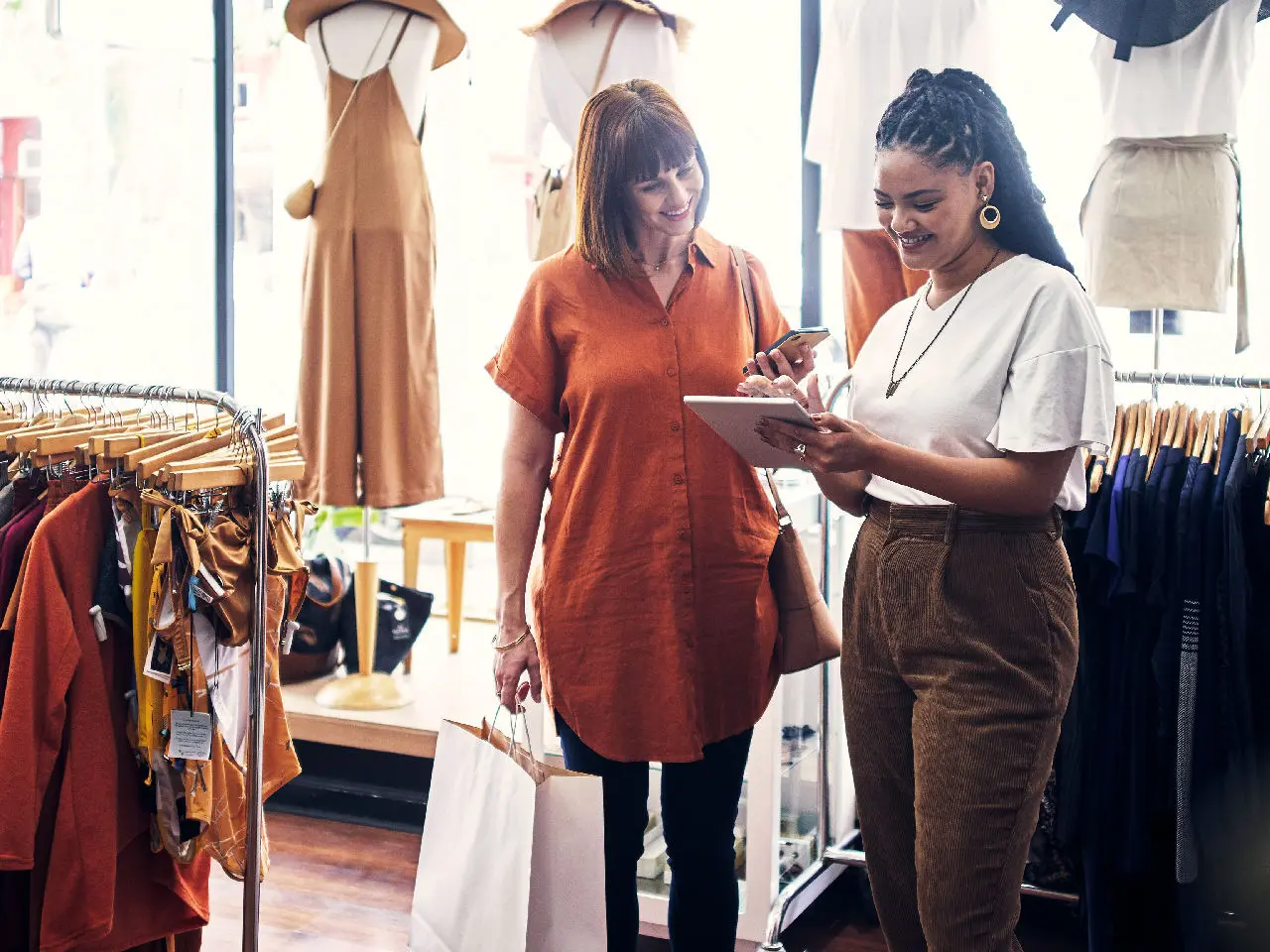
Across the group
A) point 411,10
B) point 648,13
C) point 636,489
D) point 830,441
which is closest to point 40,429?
point 636,489

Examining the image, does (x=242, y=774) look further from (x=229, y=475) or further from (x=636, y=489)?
(x=636, y=489)

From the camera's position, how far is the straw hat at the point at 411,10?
330 centimetres

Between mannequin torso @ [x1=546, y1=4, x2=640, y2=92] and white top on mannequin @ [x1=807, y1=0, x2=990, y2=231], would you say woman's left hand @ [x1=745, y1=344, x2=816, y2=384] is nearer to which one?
A: white top on mannequin @ [x1=807, y1=0, x2=990, y2=231]

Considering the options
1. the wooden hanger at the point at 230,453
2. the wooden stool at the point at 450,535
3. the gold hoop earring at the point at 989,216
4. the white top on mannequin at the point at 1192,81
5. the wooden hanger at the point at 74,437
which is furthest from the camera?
the wooden stool at the point at 450,535

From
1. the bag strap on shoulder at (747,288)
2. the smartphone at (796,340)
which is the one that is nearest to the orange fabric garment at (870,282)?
the bag strap on shoulder at (747,288)

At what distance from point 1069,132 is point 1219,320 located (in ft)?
1.93

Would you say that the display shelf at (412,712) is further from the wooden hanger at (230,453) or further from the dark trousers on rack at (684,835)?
the dark trousers on rack at (684,835)

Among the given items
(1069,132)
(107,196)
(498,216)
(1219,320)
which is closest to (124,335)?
(107,196)

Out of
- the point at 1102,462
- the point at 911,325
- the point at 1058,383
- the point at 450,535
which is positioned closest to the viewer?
the point at 1058,383

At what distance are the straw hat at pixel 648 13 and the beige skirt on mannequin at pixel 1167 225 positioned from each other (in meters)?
1.07

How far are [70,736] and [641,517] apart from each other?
39.4 inches

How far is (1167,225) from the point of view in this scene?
8.73ft

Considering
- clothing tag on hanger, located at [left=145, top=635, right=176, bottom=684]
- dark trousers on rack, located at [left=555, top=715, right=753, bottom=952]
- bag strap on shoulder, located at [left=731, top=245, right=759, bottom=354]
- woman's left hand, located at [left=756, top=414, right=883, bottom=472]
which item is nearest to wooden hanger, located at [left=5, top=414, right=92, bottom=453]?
clothing tag on hanger, located at [left=145, top=635, right=176, bottom=684]

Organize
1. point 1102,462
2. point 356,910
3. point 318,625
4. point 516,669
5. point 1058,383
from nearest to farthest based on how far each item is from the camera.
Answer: point 1058,383
point 516,669
point 1102,462
point 356,910
point 318,625
